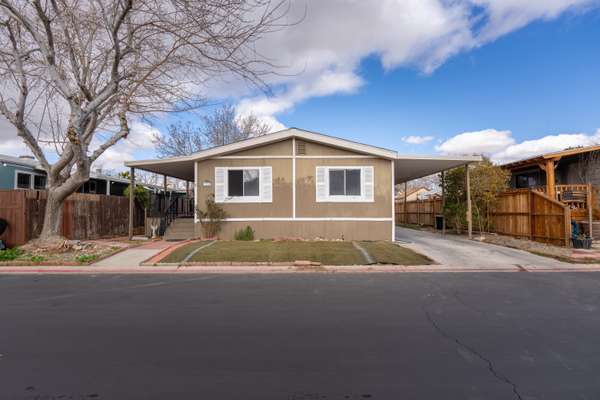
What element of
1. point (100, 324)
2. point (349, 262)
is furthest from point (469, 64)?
point (100, 324)

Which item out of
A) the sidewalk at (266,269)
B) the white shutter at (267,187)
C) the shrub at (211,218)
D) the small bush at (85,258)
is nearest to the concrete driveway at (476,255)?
the sidewalk at (266,269)

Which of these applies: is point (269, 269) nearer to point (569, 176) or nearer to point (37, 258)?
point (37, 258)

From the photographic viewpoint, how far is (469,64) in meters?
17.3

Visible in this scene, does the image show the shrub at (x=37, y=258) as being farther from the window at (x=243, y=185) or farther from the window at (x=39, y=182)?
the window at (x=39, y=182)

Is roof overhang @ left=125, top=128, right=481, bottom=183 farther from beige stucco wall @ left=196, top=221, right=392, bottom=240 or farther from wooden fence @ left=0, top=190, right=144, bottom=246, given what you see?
wooden fence @ left=0, top=190, right=144, bottom=246

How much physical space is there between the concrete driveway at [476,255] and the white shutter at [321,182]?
12.0ft

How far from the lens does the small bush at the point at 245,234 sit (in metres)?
12.9

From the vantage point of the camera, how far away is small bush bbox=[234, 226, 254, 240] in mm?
12945

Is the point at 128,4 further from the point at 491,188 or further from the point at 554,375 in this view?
the point at 491,188

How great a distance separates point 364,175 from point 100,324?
1040 cm

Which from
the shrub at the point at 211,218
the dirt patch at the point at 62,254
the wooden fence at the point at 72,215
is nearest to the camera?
the dirt patch at the point at 62,254

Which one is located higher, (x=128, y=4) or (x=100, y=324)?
(x=128, y=4)

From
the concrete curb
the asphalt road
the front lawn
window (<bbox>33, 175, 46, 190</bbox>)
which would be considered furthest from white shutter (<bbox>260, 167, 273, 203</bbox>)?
window (<bbox>33, 175, 46, 190</bbox>)

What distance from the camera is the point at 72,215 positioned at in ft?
43.9
